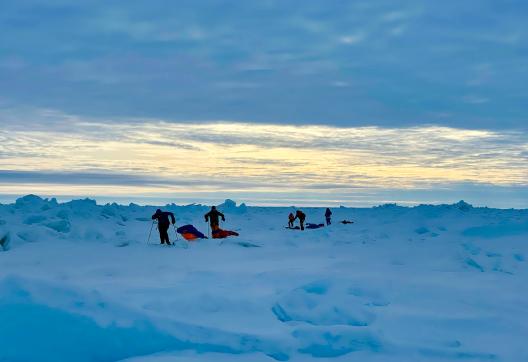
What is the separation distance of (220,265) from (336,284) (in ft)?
13.3

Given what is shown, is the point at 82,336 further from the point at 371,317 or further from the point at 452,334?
the point at 452,334

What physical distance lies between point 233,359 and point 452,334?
7.39 feet

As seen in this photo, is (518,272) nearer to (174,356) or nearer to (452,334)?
(452,334)

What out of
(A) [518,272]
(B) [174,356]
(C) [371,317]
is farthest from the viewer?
(A) [518,272]

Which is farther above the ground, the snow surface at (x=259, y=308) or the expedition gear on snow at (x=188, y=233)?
the expedition gear on snow at (x=188, y=233)

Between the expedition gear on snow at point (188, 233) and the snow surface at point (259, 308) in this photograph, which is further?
the expedition gear on snow at point (188, 233)

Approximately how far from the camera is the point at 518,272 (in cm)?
1012

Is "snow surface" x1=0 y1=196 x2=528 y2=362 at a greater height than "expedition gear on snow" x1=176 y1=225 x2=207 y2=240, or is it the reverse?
"expedition gear on snow" x1=176 y1=225 x2=207 y2=240

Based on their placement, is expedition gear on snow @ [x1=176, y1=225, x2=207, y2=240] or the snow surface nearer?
the snow surface

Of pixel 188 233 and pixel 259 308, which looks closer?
pixel 259 308

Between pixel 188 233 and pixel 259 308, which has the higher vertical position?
pixel 188 233

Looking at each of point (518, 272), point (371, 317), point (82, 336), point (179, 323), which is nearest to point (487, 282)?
point (518, 272)

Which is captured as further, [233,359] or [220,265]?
[220,265]

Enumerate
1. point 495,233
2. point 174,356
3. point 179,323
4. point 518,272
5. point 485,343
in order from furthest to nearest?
point 495,233 < point 518,272 < point 485,343 < point 179,323 < point 174,356
